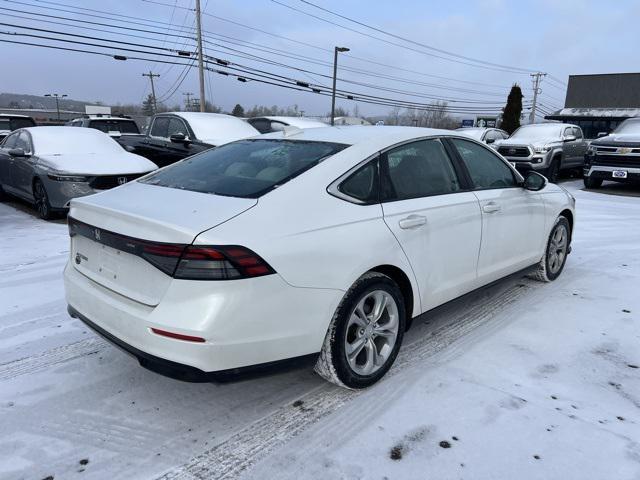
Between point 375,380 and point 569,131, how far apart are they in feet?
46.6

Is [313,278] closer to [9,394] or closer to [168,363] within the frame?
[168,363]

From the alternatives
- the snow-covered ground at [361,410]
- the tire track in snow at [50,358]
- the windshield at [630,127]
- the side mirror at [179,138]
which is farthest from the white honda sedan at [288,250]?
the windshield at [630,127]

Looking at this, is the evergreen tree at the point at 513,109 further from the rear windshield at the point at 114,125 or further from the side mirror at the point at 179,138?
the side mirror at the point at 179,138

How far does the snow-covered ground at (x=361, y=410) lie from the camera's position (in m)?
2.31

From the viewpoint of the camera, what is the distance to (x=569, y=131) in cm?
1462

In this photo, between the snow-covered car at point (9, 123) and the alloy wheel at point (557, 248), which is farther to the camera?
the snow-covered car at point (9, 123)

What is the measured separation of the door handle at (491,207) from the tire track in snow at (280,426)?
0.90m

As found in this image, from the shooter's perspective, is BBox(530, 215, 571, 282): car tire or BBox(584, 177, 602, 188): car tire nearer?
BBox(530, 215, 571, 282): car tire

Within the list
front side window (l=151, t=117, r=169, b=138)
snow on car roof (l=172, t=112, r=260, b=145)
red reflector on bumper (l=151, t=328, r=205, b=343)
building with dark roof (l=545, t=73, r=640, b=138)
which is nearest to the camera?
red reflector on bumper (l=151, t=328, r=205, b=343)

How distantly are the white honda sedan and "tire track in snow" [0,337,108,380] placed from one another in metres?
0.55

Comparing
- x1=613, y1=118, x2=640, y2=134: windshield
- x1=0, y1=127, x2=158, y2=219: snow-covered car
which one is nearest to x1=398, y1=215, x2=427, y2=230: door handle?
x1=0, y1=127, x2=158, y2=219: snow-covered car

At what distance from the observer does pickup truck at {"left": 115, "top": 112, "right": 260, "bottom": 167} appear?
8.98 meters

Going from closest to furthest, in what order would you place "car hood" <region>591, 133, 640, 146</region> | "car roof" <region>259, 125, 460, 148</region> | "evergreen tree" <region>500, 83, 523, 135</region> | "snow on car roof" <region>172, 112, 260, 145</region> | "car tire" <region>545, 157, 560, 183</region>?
"car roof" <region>259, 125, 460, 148</region> → "snow on car roof" <region>172, 112, 260, 145</region> → "car hood" <region>591, 133, 640, 146</region> → "car tire" <region>545, 157, 560, 183</region> → "evergreen tree" <region>500, 83, 523, 135</region>

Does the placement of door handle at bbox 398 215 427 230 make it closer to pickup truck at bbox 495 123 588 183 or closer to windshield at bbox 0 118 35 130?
pickup truck at bbox 495 123 588 183
